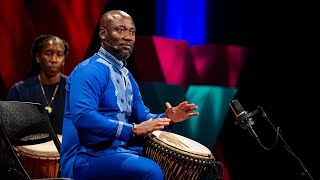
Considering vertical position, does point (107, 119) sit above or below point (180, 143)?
above

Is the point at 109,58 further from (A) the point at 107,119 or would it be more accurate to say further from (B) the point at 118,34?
(A) the point at 107,119

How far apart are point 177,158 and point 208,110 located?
277 cm

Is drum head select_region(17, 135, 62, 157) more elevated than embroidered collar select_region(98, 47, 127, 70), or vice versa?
embroidered collar select_region(98, 47, 127, 70)

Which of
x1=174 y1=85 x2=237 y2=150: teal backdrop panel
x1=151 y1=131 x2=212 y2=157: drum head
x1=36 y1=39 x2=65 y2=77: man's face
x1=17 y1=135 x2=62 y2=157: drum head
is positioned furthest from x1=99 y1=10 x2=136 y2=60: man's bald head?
x1=174 y1=85 x2=237 y2=150: teal backdrop panel

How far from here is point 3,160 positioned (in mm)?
4344

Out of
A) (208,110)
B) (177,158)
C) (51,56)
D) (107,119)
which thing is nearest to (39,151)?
(51,56)

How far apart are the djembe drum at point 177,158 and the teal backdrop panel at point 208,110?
2403mm

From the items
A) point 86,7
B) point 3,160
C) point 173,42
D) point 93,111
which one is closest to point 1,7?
point 86,7

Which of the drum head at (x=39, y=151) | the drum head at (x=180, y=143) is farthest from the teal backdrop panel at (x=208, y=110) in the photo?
the drum head at (x=180, y=143)

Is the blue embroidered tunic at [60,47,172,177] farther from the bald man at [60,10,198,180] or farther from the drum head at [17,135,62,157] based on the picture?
the drum head at [17,135,62,157]

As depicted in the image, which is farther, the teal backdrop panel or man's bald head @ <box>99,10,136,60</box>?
the teal backdrop panel

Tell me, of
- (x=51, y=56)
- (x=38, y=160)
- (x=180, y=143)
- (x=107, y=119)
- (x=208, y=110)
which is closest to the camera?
(x=107, y=119)

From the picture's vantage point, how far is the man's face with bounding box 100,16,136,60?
306 centimetres

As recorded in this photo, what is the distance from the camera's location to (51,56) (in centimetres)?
468
